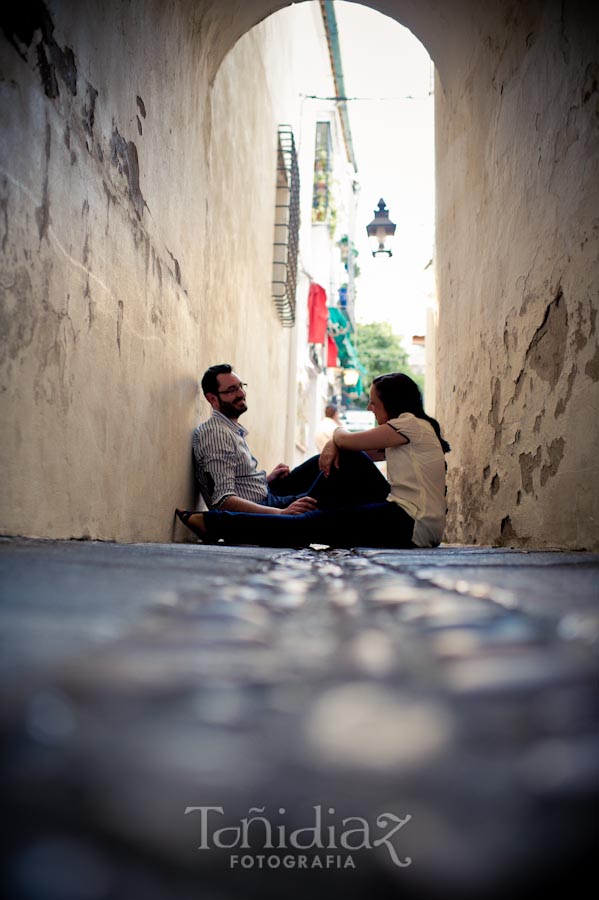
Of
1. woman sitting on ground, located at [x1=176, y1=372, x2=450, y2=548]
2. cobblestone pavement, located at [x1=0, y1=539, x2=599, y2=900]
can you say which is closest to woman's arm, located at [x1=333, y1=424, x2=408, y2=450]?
woman sitting on ground, located at [x1=176, y1=372, x2=450, y2=548]

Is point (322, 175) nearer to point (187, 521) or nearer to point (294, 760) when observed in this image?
point (187, 521)

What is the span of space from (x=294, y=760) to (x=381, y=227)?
28.4 feet

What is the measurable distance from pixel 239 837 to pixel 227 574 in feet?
3.15

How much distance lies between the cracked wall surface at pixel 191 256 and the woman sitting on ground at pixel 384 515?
301 mm

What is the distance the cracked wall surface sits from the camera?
1.78m

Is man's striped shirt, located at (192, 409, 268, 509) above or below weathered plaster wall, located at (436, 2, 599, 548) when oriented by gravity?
below

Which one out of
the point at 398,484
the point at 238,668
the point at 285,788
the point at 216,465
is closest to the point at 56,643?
the point at 238,668

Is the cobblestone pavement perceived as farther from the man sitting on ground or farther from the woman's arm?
the man sitting on ground

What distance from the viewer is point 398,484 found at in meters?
3.45

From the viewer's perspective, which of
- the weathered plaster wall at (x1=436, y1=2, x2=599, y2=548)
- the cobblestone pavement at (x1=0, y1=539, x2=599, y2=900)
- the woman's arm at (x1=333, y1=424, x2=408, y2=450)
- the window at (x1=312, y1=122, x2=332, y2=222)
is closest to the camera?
the cobblestone pavement at (x1=0, y1=539, x2=599, y2=900)

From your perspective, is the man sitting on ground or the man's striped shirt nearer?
the man sitting on ground

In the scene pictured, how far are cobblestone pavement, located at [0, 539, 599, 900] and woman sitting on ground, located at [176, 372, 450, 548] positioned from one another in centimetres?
259

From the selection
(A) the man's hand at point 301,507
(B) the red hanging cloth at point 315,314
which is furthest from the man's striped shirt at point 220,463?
(B) the red hanging cloth at point 315,314

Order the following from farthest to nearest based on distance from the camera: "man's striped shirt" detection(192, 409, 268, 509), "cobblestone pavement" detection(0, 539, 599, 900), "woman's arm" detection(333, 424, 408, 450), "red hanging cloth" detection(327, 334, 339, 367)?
"red hanging cloth" detection(327, 334, 339, 367)
"man's striped shirt" detection(192, 409, 268, 509)
"woman's arm" detection(333, 424, 408, 450)
"cobblestone pavement" detection(0, 539, 599, 900)
